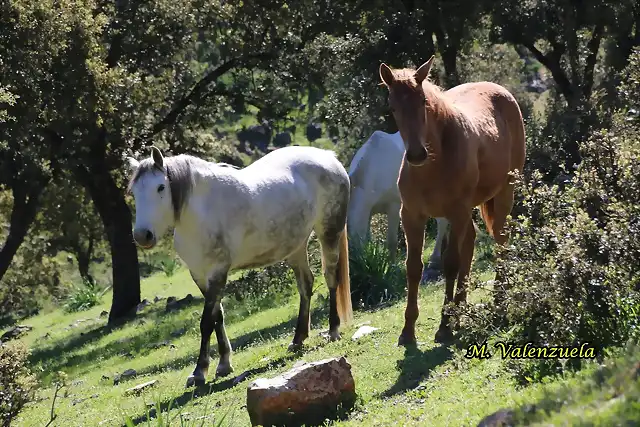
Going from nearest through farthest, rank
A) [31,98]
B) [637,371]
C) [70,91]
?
[637,371] < [31,98] < [70,91]

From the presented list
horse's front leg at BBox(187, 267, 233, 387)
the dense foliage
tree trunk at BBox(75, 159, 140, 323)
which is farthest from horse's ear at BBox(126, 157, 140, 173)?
tree trunk at BBox(75, 159, 140, 323)

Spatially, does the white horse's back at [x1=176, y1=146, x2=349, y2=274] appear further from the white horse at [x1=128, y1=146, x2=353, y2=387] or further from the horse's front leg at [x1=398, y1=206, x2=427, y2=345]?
the horse's front leg at [x1=398, y1=206, x2=427, y2=345]

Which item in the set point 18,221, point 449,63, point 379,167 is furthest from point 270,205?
point 449,63

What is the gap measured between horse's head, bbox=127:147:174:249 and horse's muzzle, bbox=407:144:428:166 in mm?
2849

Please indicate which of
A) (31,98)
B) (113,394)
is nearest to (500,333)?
(113,394)

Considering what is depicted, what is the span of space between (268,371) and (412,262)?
6.91 ft

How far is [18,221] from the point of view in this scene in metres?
17.7

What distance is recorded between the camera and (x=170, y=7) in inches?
717

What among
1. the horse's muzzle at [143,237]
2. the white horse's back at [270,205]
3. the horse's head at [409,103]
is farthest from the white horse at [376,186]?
the horse's head at [409,103]

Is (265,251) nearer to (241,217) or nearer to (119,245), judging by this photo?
(241,217)

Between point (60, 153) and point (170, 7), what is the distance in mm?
3928

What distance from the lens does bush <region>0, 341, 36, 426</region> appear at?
7.20 m

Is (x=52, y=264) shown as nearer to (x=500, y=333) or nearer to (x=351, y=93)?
(x=351, y=93)

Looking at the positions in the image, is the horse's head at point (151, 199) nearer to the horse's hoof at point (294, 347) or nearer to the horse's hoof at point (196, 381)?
the horse's hoof at point (196, 381)
